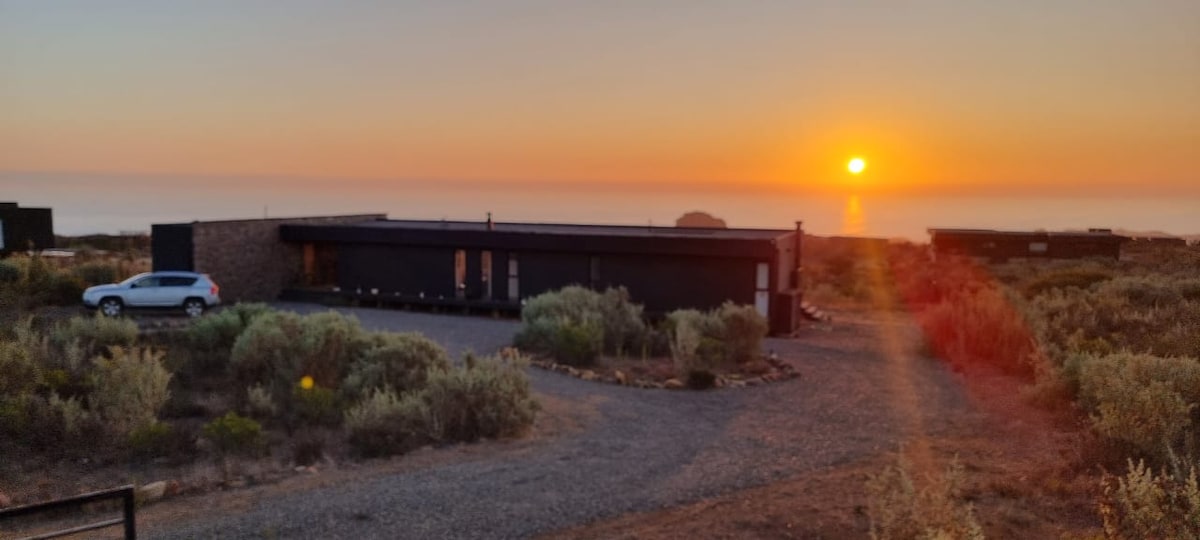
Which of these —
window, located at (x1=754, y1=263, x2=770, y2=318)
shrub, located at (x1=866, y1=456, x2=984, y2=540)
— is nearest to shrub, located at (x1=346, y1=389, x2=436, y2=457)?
shrub, located at (x1=866, y1=456, x2=984, y2=540)

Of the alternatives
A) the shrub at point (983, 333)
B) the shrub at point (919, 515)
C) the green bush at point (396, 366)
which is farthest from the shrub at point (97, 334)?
the shrub at point (983, 333)

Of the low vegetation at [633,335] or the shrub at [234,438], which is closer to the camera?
the shrub at [234,438]

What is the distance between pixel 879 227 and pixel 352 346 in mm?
53285

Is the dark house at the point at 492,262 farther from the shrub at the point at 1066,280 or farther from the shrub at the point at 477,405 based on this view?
the shrub at the point at 477,405

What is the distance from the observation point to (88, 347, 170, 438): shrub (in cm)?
1183

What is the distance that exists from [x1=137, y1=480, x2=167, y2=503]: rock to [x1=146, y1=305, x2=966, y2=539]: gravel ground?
3.61ft

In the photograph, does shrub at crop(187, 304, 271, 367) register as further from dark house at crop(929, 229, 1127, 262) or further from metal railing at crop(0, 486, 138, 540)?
dark house at crop(929, 229, 1127, 262)

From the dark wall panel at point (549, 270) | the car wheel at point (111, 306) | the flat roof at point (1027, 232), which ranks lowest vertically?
the car wheel at point (111, 306)

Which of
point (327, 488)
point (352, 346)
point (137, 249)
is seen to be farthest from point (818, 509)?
point (137, 249)

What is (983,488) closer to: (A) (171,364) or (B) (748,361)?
(B) (748,361)

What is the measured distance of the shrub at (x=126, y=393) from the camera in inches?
466

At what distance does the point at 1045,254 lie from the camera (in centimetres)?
1967

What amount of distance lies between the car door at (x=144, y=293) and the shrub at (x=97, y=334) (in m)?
6.03

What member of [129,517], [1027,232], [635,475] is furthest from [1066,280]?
[129,517]
